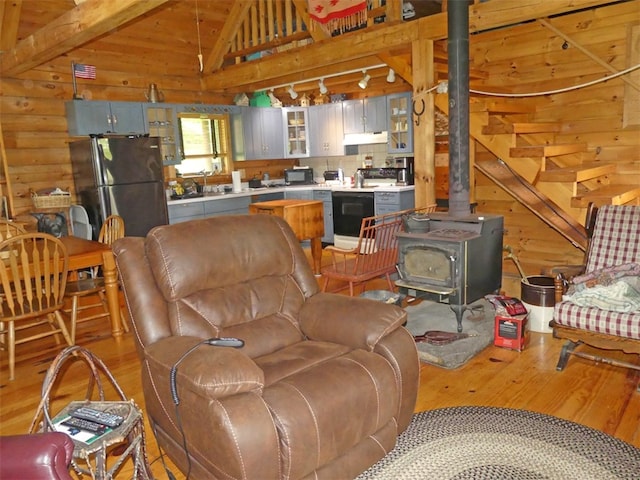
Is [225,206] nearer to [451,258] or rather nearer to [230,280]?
[451,258]

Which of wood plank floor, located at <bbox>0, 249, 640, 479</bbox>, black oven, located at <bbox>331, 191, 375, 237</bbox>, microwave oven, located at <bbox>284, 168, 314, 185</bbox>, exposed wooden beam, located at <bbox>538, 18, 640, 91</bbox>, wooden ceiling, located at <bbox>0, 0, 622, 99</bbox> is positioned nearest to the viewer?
wood plank floor, located at <bbox>0, 249, 640, 479</bbox>

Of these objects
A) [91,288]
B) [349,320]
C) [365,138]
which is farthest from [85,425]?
[365,138]

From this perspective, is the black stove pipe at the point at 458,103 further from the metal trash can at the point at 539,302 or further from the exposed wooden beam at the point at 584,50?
the exposed wooden beam at the point at 584,50

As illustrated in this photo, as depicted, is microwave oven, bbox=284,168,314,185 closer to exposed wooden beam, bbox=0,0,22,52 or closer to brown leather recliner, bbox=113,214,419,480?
exposed wooden beam, bbox=0,0,22,52

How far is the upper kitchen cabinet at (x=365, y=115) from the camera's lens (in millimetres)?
6430

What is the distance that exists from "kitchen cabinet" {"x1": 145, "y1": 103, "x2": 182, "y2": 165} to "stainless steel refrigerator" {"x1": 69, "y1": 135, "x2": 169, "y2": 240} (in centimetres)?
64

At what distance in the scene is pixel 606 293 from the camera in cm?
285

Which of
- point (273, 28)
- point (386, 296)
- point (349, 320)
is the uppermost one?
point (273, 28)

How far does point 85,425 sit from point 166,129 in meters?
5.19

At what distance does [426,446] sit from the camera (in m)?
2.27

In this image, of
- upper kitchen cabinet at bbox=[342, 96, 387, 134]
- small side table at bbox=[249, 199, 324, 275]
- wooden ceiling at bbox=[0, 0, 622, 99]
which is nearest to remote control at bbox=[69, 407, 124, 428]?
wooden ceiling at bbox=[0, 0, 622, 99]

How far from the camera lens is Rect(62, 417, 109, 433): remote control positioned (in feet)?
5.26

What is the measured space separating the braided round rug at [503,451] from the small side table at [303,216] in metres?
2.85

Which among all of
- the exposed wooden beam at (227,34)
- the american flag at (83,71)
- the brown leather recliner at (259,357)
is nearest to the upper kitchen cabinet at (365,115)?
the exposed wooden beam at (227,34)
